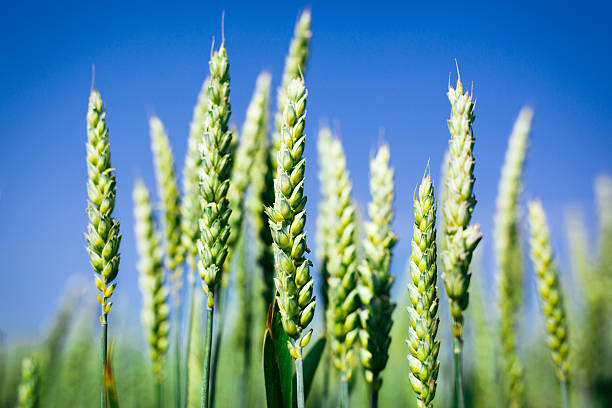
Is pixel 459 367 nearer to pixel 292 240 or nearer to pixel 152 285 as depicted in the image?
pixel 292 240

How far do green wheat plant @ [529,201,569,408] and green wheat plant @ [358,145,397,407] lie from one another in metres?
0.76

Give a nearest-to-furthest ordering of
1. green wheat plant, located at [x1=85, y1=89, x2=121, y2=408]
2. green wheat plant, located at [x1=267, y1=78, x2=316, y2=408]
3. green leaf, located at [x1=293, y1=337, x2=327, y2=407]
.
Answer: green wheat plant, located at [x1=267, y1=78, x2=316, y2=408]
green wheat plant, located at [x1=85, y1=89, x2=121, y2=408]
green leaf, located at [x1=293, y1=337, x2=327, y2=407]

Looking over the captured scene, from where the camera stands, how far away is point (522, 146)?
7.63 ft

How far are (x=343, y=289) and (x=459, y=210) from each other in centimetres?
38

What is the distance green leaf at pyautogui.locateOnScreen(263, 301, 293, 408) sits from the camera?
3.51 feet

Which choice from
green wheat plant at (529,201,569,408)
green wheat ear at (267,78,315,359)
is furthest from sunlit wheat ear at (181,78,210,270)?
green wheat plant at (529,201,569,408)

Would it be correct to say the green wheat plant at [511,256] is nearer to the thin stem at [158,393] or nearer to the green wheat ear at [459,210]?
the green wheat ear at [459,210]

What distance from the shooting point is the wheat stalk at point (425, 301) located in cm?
104

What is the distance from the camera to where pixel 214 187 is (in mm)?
1054

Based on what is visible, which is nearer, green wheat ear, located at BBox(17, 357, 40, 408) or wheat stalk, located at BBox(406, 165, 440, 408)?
wheat stalk, located at BBox(406, 165, 440, 408)

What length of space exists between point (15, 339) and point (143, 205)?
2666 millimetres

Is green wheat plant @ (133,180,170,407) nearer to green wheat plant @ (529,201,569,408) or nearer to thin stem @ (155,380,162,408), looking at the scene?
thin stem @ (155,380,162,408)

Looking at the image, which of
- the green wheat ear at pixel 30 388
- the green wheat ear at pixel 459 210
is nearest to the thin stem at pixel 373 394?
the green wheat ear at pixel 459 210

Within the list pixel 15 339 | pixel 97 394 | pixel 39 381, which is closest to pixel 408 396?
pixel 97 394
